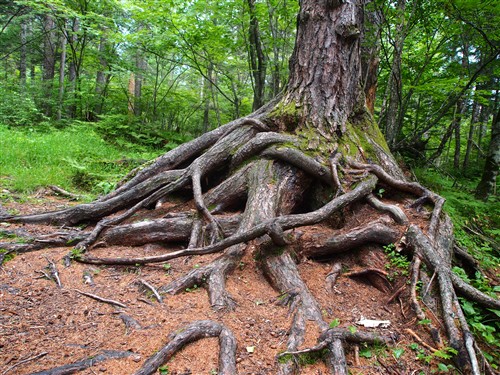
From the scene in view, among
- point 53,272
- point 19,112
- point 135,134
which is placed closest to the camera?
point 53,272

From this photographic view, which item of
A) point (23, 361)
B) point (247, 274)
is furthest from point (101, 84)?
point (23, 361)

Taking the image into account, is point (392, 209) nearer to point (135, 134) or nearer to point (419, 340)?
point (419, 340)

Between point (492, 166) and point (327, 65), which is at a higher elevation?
point (327, 65)

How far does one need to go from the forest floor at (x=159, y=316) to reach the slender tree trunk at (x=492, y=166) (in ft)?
21.0

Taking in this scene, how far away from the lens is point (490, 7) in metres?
5.85

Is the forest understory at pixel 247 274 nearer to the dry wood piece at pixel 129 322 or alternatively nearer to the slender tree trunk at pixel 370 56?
the dry wood piece at pixel 129 322

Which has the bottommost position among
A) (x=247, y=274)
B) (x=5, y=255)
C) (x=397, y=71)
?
(x=5, y=255)

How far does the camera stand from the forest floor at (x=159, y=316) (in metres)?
2.38

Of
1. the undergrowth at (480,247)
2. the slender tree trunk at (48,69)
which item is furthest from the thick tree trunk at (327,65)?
the slender tree trunk at (48,69)

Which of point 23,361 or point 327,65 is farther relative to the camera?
point 327,65

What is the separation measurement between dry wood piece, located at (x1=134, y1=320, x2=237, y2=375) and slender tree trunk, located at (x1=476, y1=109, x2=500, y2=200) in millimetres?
8244

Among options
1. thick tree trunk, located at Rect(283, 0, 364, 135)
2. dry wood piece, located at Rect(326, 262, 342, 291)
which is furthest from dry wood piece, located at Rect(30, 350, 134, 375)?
thick tree trunk, located at Rect(283, 0, 364, 135)

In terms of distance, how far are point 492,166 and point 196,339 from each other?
8893mm

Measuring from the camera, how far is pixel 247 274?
3652 mm
